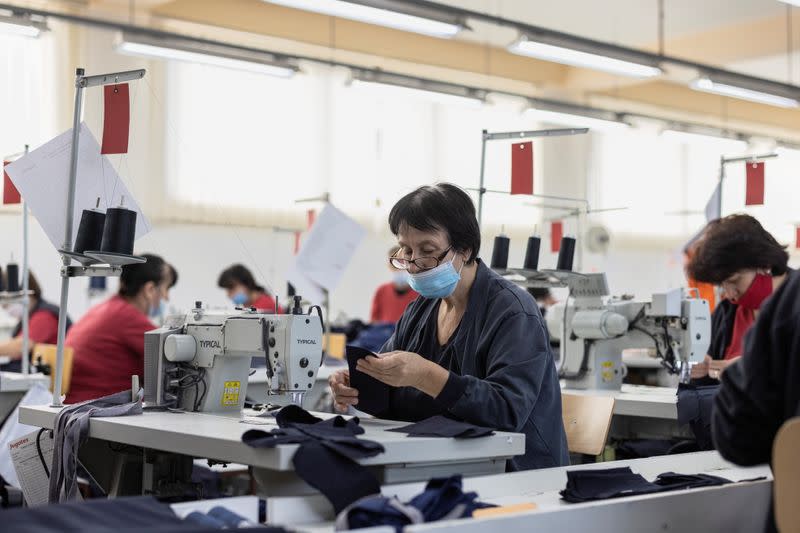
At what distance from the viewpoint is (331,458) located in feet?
6.17

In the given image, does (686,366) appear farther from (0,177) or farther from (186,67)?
(186,67)

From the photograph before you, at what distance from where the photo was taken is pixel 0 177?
16.3 feet

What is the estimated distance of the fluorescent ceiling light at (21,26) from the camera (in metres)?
5.25

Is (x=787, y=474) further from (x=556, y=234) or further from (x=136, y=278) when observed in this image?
(x=556, y=234)

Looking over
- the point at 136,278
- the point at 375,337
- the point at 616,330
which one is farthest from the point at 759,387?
the point at 375,337

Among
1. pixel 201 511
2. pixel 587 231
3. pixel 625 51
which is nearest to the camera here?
pixel 201 511

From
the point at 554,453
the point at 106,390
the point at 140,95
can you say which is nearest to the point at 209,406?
the point at 554,453

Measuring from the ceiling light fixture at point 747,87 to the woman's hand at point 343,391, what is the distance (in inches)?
Result: 192

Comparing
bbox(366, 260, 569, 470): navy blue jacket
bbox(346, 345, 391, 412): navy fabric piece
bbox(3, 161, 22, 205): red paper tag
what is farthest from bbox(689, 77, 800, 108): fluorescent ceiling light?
bbox(346, 345, 391, 412): navy fabric piece

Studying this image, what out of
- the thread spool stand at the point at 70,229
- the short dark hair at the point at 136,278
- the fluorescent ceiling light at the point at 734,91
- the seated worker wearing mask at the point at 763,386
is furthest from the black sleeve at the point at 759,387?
the fluorescent ceiling light at the point at 734,91

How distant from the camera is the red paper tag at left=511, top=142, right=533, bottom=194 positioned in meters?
4.05

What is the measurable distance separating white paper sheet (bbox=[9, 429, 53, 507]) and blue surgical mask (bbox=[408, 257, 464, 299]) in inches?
41.4

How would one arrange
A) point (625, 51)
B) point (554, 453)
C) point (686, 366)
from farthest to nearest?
point (625, 51), point (686, 366), point (554, 453)

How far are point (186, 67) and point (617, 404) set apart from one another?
5.41 metres
